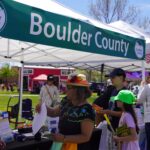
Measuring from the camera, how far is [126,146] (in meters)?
4.32

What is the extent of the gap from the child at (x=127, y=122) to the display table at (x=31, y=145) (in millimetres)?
877

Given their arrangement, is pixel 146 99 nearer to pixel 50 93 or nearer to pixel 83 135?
pixel 83 135

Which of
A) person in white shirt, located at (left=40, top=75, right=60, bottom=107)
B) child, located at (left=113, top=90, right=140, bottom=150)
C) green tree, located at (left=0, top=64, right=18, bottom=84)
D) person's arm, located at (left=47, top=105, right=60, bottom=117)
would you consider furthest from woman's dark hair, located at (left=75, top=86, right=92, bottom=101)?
green tree, located at (left=0, top=64, right=18, bottom=84)

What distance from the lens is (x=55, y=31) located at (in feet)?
13.3

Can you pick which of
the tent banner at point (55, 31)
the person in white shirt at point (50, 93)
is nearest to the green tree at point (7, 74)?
the person in white shirt at point (50, 93)

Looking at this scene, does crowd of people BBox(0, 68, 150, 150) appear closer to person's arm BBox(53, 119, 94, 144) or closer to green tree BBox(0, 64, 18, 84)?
person's arm BBox(53, 119, 94, 144)

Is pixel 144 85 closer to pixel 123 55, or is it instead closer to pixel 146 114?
pixel 146 114

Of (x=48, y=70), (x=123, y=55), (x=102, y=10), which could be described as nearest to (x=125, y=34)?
(x=123, y=55)

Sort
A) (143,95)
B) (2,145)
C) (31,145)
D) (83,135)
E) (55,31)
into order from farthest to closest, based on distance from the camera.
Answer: (143,95), (55,31), (31,145), (2,145), (83,135)

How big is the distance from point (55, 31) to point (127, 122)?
134 centimetres

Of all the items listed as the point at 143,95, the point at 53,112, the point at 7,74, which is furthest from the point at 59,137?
the point at 7,74

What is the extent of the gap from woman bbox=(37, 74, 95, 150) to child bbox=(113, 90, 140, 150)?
0.92 metres

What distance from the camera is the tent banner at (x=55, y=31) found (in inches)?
139

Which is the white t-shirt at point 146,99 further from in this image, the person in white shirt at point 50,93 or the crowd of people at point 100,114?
the person in white shirt at point 50,93
